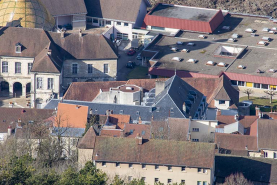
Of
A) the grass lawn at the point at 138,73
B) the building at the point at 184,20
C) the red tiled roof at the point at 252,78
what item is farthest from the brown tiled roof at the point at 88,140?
the building at the point at 184,20

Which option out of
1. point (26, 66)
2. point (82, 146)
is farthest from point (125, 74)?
point (82, 146)

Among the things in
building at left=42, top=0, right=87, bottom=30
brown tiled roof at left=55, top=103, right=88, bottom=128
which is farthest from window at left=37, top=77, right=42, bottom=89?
building at left=42, top=0, right=87, bottom=30

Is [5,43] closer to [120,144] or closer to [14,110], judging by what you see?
[14,110]

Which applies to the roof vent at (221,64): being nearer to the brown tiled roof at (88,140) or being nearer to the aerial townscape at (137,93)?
the aerial townscape at (137,93)

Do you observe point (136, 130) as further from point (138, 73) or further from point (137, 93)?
point (138, 73)

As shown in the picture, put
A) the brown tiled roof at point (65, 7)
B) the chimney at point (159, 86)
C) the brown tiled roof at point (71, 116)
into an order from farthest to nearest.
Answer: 1. the brown tiled roof at point (65, 7)
2. the chimney at point (159, 86)
3. the brown tiled roof at point (71, 116)
